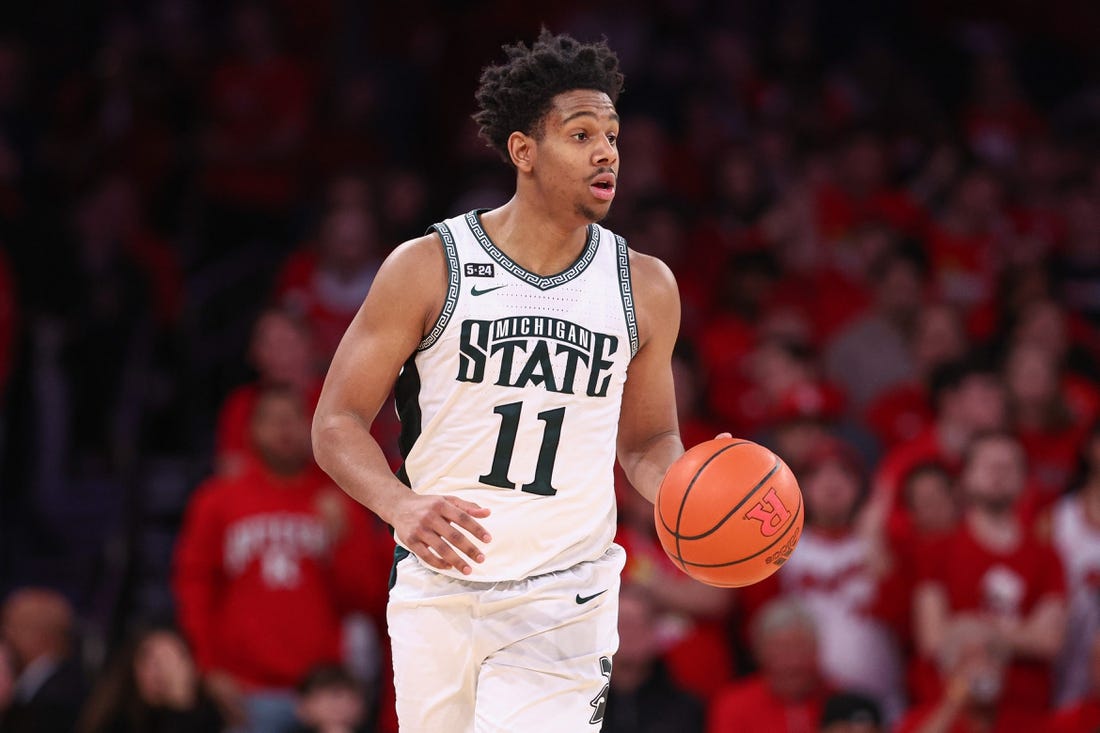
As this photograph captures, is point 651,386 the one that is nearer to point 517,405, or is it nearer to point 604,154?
point 517,405

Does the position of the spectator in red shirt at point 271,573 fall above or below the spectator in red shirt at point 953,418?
below

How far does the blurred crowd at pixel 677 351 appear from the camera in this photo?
301 inches

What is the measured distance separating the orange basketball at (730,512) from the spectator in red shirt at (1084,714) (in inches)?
134

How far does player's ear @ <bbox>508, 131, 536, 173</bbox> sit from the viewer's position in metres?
4.59

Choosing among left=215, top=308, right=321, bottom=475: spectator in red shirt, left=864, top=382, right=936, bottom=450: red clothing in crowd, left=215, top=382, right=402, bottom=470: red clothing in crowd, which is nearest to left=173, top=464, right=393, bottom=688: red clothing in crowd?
left=215, top=382, right=402, bottom=470: red clothing in crowd

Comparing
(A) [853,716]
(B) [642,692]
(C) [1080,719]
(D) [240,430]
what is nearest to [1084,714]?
(C) [1080,719]

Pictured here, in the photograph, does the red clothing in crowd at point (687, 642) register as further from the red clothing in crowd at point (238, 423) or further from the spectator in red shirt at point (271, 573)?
the red clothing in crowd at point (238, 423)

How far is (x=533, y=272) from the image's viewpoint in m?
4.56

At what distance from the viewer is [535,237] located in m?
4.61

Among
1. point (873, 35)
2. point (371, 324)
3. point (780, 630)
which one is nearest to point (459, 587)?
point (371, 324)

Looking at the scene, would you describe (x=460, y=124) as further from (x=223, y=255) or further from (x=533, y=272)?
(x=533, y=272)

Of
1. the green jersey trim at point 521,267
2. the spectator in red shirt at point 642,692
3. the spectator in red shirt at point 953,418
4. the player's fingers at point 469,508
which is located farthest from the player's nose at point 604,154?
the spectator in red shirt at point 953,418

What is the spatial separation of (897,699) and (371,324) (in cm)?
441

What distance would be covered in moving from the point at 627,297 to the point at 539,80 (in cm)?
66
